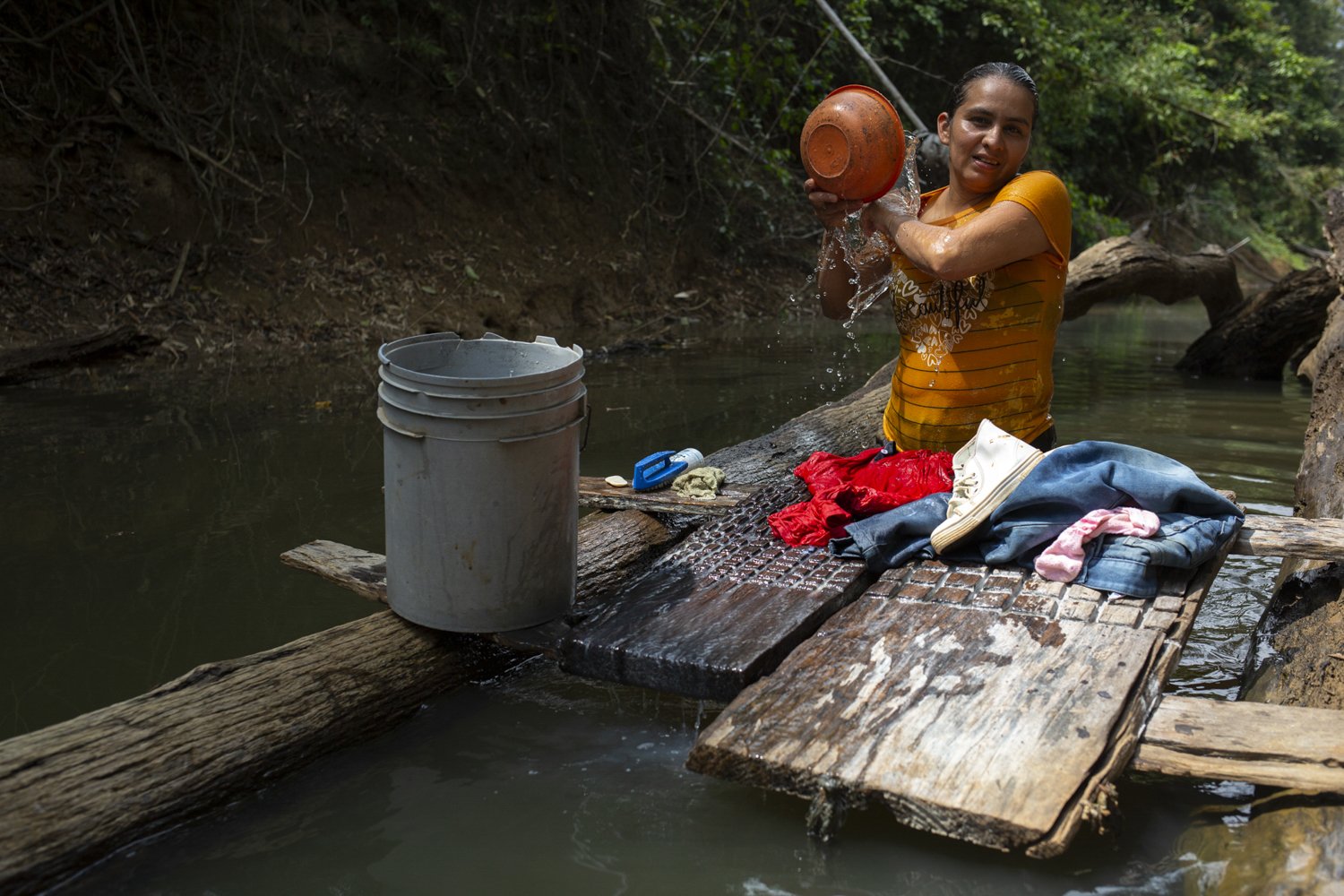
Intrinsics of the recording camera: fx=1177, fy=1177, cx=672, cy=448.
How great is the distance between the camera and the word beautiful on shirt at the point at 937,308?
3.65 m

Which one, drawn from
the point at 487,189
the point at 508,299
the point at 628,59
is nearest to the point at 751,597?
the point at 508,299

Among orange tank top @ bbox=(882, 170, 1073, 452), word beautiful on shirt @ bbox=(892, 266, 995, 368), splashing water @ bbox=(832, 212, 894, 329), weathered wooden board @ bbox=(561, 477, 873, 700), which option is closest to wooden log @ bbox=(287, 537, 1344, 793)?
weathered wooden board @ bbox=(561, 477, 873, 700)

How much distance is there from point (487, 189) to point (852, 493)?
25.3ft

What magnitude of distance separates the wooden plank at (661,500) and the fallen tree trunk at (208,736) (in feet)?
3.04

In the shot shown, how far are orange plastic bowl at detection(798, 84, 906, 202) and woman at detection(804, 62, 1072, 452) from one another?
67 millimetres

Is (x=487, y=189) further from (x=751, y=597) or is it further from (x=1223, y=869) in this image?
(x=1223, y=869)

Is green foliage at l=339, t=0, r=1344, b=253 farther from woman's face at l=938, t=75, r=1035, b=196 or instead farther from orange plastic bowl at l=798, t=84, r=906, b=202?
woman's face at l=938, t=75, r=1035, b=196

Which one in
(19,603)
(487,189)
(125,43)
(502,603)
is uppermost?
(125,43)

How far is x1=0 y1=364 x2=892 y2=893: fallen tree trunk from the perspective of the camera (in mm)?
2289

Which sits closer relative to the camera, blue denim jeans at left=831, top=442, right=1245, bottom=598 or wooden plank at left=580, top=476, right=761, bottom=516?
blue denim jeans at left=831, top=442, right=1245, bottom=598

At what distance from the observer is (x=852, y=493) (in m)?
3.69

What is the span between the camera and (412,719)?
3.17 metres

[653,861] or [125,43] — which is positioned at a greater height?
[125,43]

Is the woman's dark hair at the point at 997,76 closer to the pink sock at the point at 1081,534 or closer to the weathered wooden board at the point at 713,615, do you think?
the pink sock at the point at 1081,534
